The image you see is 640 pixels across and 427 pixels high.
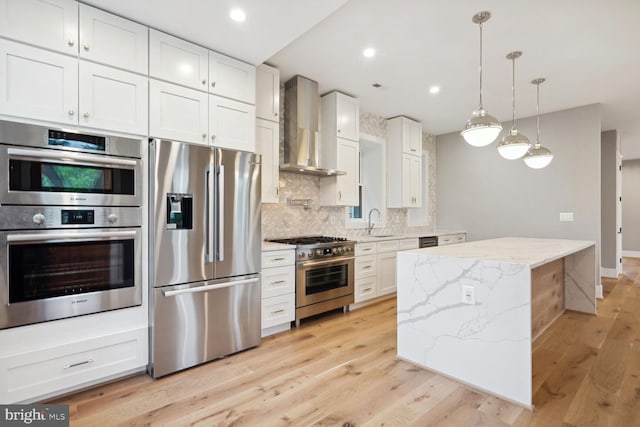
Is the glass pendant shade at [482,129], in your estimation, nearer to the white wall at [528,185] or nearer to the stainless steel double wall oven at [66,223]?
the stainless steel double wall oven at [66,223]

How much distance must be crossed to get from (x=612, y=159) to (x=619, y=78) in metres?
2.72

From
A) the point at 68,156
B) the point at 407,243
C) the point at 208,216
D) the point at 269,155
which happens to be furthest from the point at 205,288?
the point at 407,243

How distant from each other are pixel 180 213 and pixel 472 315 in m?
2.28

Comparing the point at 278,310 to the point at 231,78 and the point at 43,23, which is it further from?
the point at 43,23

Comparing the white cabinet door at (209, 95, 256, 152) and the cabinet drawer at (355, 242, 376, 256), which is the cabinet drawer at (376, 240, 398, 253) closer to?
the cabinet drawer at (355, 242, 376, 256)

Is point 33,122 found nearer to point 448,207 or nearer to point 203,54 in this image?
point 203,54

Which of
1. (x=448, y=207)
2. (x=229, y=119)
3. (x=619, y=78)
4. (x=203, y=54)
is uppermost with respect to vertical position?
(x=619, y=78)

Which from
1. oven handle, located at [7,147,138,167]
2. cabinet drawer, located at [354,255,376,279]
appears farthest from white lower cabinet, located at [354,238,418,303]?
oven handle, located at [7,147,138,167]

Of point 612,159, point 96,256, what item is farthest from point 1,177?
point 612,159

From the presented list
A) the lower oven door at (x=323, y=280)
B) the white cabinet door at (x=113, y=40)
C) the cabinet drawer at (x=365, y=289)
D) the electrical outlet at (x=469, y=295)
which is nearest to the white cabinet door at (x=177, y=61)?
the white cabinet door at (x=113, y=40)

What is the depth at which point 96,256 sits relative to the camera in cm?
219

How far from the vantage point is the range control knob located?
194 centimetres

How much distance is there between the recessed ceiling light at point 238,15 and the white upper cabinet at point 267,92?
0.97m

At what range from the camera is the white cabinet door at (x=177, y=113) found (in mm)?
2406
